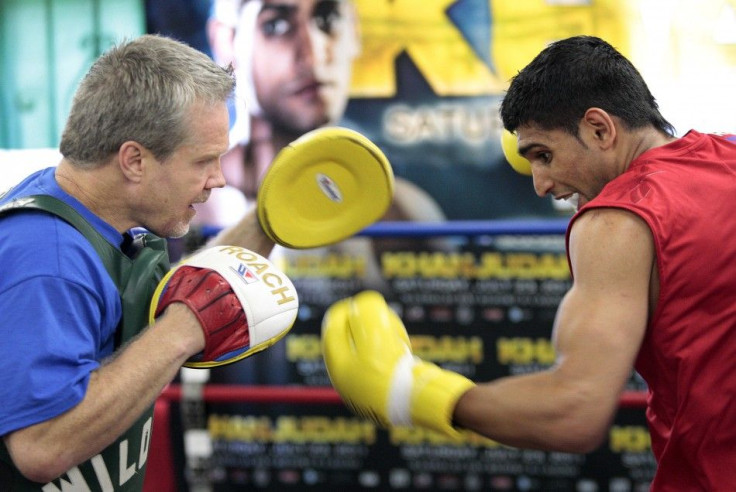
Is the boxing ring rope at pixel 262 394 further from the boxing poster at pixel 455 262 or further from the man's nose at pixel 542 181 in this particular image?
the man's nose at pixel 542 181

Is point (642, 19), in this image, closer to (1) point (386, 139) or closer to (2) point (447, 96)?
(2) point (447, 96)

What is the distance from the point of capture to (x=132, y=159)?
1.38 m

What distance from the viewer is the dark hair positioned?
1.37 metres

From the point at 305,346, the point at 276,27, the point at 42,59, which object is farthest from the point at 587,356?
the point at 42,59

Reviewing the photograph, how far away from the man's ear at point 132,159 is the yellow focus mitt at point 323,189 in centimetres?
43

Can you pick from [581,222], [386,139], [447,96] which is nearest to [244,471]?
[386,139]

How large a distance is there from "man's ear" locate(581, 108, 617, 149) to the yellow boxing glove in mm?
431

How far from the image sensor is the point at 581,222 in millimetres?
1271

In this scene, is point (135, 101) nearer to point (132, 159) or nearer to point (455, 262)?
point (132, 159)

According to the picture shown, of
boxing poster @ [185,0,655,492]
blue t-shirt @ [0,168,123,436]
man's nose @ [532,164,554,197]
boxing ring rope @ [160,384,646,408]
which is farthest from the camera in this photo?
boxing ring rope @ [160,384,646,408]

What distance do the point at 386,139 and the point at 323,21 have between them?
0.38 metres

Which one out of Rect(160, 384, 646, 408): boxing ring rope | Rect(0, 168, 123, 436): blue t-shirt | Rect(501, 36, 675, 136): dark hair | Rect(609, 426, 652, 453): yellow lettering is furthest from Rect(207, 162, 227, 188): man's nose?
Rect(609, 426, 652, 453): yellow lettering

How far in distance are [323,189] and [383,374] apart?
A: 0.65 m

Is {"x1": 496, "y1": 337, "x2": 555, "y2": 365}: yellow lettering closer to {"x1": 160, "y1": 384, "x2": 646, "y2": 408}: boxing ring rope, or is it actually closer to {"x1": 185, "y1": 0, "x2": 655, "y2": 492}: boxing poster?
{"x1": 185, "y1": 0, "x2": 655, "y2": 492}: boxing poster
